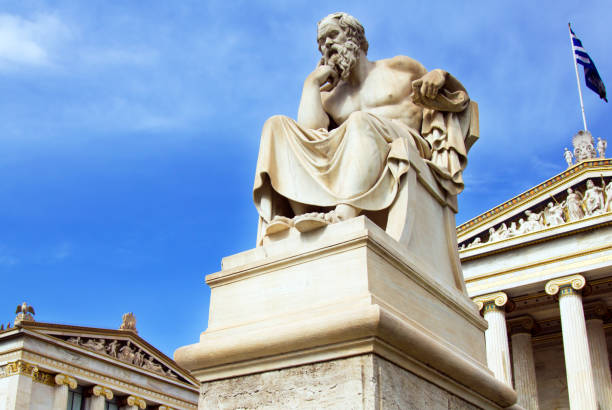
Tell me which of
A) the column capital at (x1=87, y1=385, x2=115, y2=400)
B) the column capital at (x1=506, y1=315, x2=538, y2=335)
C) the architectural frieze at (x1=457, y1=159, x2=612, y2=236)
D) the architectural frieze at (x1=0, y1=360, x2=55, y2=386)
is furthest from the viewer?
the architectural frieze at (x1=457, y1=159, x2=612, y2=236)

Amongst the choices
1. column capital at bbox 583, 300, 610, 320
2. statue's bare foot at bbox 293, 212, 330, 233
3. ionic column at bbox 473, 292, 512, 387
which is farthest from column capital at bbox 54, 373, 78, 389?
statue's bare foot at bbox 293, 212, 330, 233

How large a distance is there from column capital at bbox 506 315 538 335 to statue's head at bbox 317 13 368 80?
23.1m

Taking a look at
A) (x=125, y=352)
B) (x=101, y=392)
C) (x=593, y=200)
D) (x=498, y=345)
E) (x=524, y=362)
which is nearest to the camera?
(x=498, y=345)

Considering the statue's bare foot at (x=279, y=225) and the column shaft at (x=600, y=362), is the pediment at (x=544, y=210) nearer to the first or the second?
the column shaft at (x=600, y=362)

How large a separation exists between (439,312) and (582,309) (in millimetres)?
21278

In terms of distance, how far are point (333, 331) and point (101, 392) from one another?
79.2 ft

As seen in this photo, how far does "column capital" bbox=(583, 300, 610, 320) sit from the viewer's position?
2534 cm

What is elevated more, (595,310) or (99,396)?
(595,310)

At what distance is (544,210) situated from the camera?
27094mm

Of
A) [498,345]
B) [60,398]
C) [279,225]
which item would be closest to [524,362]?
[498,345]

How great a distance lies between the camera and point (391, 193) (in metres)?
4.18

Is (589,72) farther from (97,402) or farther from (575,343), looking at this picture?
(97,402)

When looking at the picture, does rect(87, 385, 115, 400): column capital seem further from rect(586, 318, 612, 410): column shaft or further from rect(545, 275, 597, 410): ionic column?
rect(586, 318, 612, 410): column shaft

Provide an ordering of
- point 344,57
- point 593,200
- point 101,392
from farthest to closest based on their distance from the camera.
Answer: point 593,200 < point 101,392 < point 344,57
